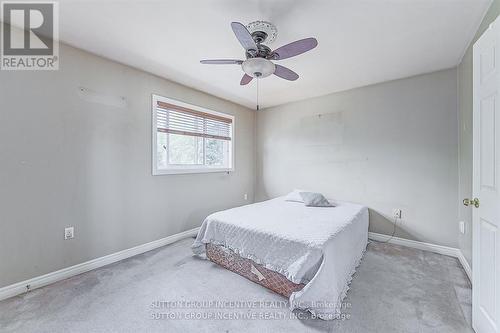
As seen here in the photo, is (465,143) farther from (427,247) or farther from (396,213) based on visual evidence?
(427,247)

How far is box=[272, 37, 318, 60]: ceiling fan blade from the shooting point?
5.22ft

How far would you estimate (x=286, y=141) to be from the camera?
4199 mm

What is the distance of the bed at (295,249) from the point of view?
5.47 feet

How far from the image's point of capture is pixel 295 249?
184 cm

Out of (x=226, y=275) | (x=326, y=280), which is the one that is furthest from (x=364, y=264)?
(x=226, y=275)

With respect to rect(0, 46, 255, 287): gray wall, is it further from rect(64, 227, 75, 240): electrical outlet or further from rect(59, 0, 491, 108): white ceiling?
rect(59, 0, 491, 108): white ceiling

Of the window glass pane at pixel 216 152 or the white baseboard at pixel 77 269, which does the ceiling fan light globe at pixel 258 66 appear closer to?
the window glass pane at pixel 216 152

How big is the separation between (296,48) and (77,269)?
296 centimetres

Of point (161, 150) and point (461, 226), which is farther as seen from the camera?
point (161, 150)

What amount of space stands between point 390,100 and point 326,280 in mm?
2709

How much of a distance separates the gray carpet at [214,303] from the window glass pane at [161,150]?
1.30 metres
